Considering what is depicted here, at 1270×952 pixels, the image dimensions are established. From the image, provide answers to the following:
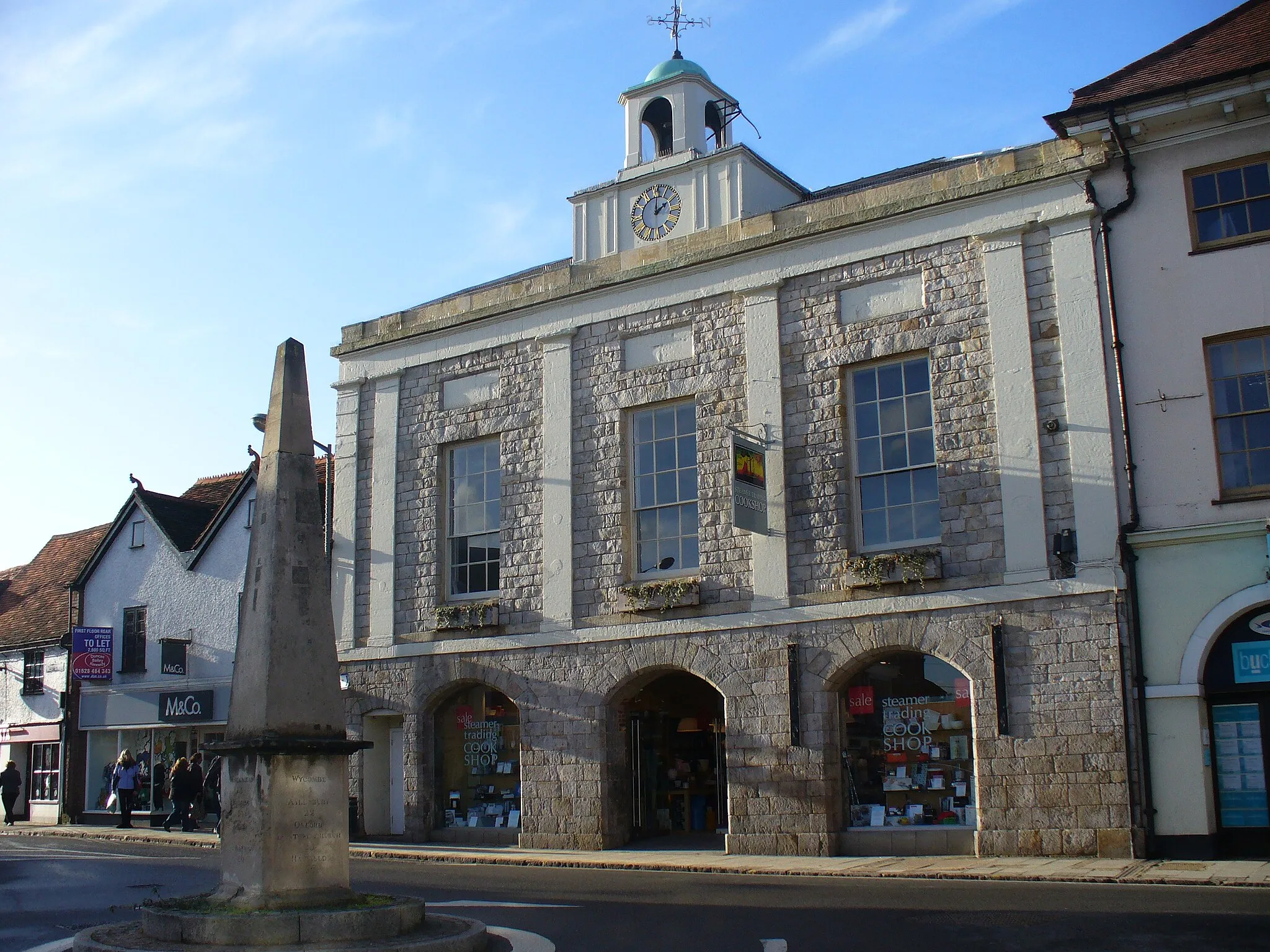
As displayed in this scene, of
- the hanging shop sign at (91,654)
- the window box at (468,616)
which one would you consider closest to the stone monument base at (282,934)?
the window box at (468,616)

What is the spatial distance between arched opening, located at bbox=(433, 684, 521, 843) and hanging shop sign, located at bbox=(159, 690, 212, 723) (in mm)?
8268

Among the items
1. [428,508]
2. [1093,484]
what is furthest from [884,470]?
[428,508]

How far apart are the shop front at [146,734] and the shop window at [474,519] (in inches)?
317

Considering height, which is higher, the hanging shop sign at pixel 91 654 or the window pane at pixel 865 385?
the window pane at pixel 865 385

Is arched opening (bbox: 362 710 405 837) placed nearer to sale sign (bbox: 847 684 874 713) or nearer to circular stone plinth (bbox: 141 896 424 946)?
sale sign (bbox: 847 684 874 713)

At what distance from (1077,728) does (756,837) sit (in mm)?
4649

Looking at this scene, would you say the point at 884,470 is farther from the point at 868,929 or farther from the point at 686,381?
the point at 868,929

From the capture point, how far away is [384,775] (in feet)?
72.3

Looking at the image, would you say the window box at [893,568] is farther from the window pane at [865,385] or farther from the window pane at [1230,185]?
the window pane at [1230,185]

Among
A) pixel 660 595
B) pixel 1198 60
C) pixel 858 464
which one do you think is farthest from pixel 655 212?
pixel 1198 60

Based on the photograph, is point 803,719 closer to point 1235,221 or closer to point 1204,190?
point 1235,221

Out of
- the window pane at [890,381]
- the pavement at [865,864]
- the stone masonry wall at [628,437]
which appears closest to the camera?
the pavement at [865,864]

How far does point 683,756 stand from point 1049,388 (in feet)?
27.8

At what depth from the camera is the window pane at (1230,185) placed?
1584 cm
